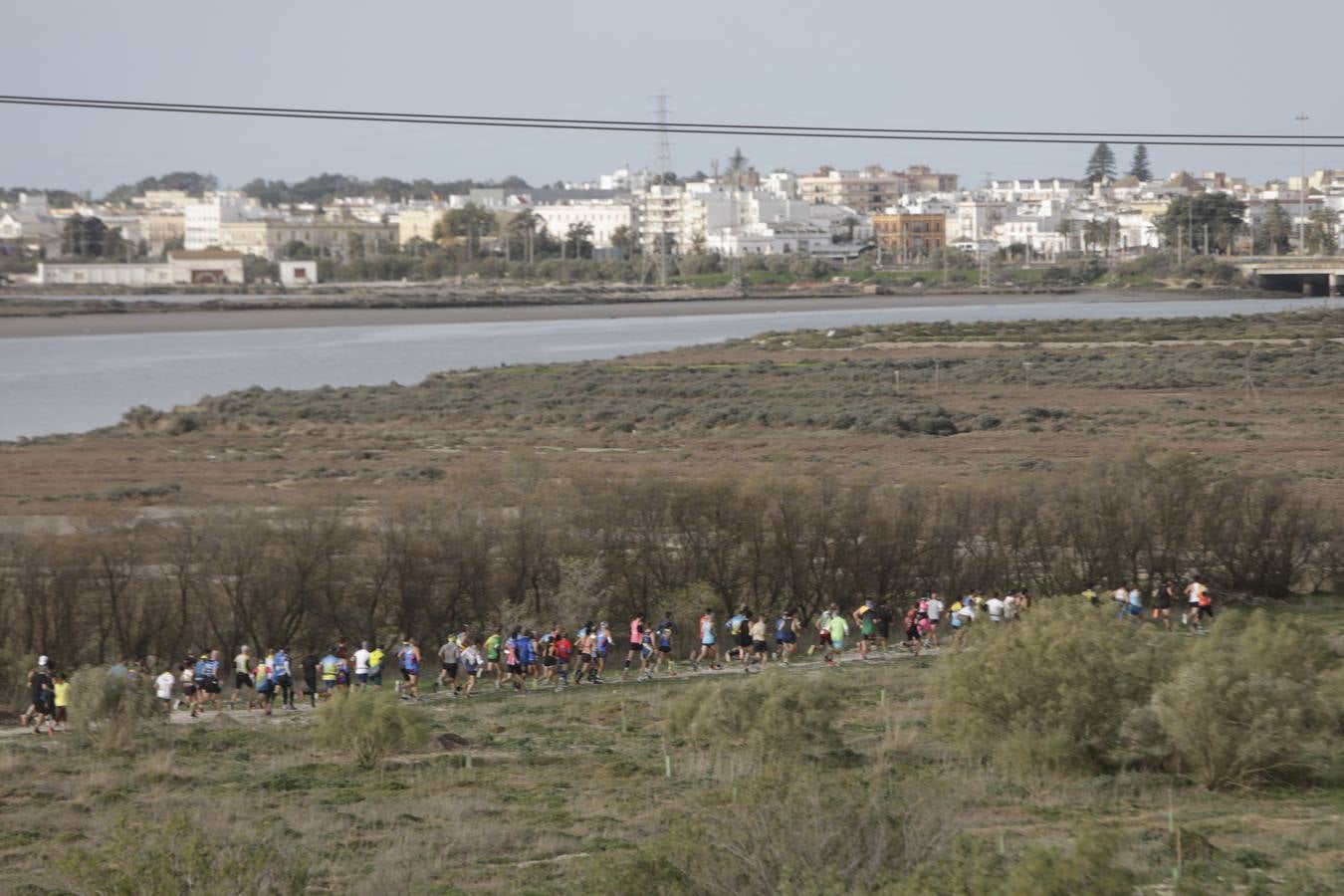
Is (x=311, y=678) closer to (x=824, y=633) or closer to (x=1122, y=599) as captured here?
(x=824, y=633)

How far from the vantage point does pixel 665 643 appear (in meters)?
22.7

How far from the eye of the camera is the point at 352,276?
588 feet

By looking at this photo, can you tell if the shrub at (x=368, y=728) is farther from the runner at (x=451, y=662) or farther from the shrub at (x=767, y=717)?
the runner at (x=451, y=662)

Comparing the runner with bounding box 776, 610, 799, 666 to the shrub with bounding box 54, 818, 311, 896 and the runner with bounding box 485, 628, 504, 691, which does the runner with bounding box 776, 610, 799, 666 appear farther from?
the shrub with bounding box 54, 818, 311, 896

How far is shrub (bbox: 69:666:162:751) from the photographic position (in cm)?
1797

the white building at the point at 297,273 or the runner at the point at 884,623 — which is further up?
the white building at the point at 297,273

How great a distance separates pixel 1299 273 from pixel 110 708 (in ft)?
439

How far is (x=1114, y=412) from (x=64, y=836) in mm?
42246

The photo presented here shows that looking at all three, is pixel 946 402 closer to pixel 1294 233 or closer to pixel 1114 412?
pixel 1114 412

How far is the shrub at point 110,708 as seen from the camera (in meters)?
18.0

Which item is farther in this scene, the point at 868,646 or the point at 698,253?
the point at 698,253

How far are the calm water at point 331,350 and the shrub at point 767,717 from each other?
4326cm

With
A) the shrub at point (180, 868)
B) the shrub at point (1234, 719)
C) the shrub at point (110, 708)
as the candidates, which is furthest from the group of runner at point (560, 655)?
the shrub at point (180, 868)

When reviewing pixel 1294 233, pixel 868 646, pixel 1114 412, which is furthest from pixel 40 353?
pixel 1294 233
